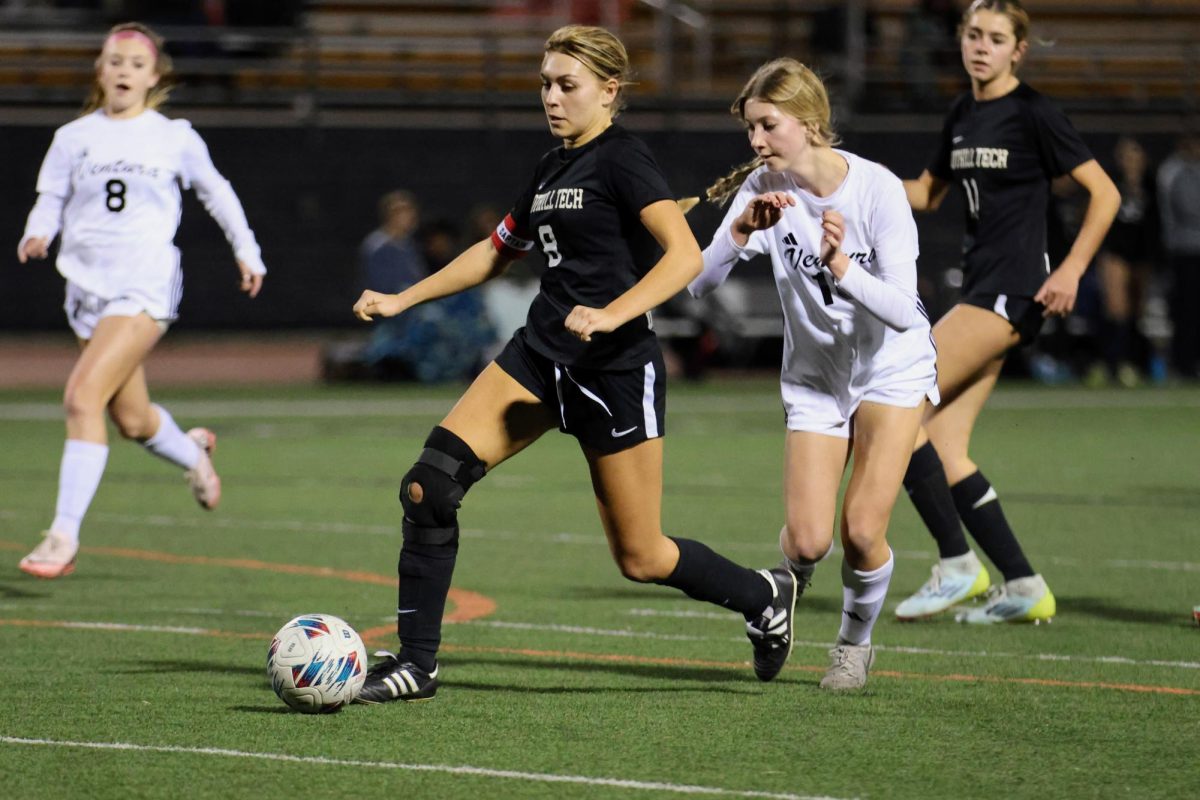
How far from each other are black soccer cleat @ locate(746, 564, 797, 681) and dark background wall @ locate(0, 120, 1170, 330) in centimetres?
1779

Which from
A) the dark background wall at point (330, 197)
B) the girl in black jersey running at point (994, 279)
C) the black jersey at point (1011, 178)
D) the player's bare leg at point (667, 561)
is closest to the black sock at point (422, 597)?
the player's bare leg at point (667, 561)

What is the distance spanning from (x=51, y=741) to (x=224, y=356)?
20.3 m

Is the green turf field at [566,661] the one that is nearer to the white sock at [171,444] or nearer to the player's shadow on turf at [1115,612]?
the player's shadow on turf at [1115,612]

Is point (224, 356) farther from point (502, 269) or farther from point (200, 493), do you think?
point (502, 269)

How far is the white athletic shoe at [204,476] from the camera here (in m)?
9.27

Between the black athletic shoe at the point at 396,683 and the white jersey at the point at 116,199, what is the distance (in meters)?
3.16

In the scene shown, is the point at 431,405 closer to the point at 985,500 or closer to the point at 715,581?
the point at 985,500

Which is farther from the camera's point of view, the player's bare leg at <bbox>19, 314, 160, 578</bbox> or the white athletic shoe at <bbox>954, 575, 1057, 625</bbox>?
the player's bare leg at <bbox>19, 314, 160, 578</bbox>

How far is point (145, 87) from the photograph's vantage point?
8.43 metres

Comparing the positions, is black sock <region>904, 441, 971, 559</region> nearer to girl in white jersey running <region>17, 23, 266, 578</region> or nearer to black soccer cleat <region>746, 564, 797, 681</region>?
black soccer cleat <region>746, 564, 797, 681</region>

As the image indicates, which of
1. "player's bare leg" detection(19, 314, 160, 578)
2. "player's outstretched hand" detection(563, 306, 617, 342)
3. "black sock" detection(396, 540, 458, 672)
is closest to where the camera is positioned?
"player's outstretched hand" detection(563, 306, 617, 342)

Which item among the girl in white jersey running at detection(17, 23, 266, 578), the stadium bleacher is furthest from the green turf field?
the stadium bleacher

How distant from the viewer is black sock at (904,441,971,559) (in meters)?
7.22

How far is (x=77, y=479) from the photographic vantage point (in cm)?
810
